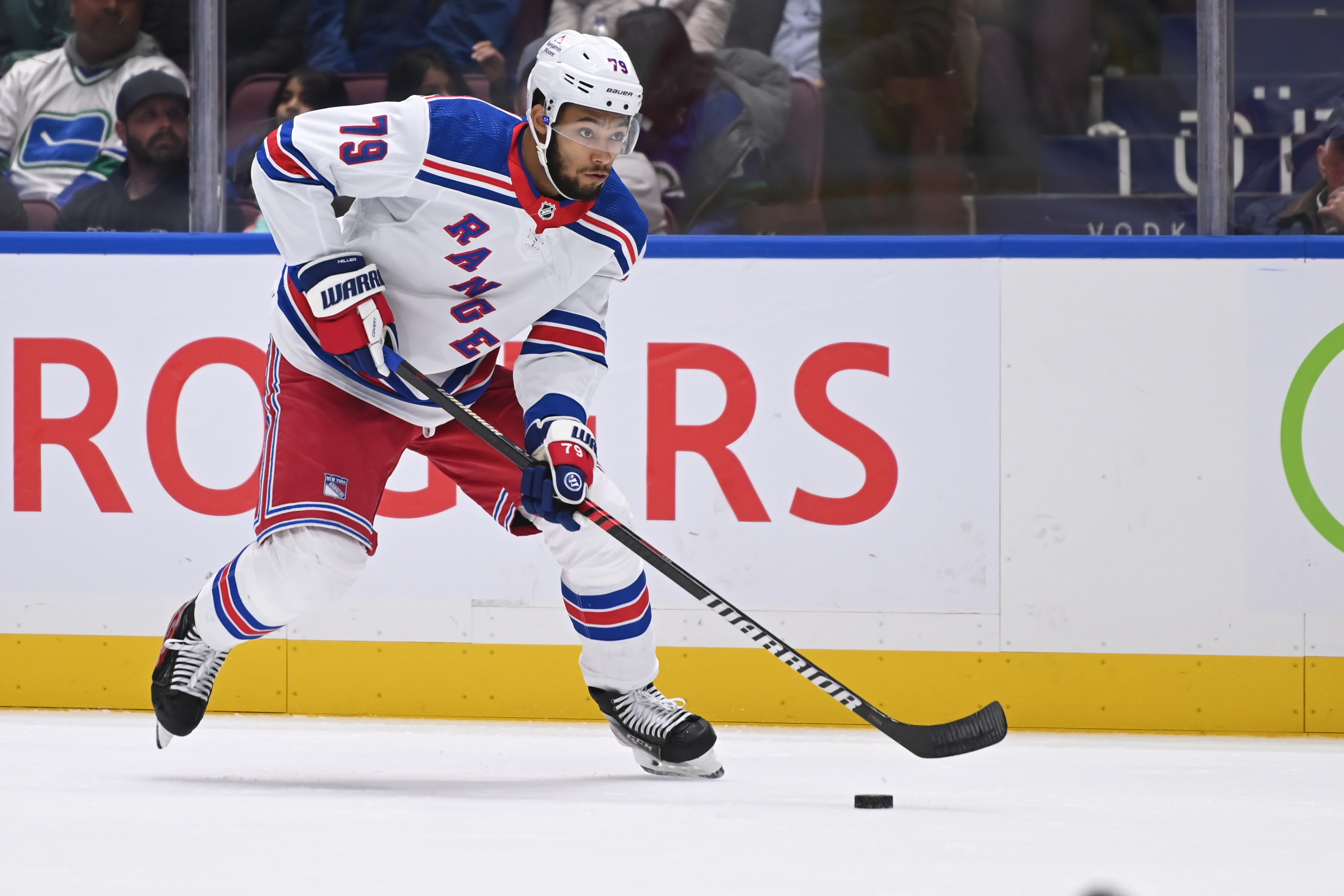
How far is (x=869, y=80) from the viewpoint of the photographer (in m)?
3.38

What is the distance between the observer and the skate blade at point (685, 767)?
2625 millimetres

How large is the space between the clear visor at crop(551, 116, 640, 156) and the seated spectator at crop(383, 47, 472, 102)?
1.11 m

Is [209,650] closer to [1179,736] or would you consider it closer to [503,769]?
[503,769]

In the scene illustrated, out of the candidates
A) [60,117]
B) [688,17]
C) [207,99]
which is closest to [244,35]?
[207,99]

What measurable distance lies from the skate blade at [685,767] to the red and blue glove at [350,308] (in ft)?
2.46

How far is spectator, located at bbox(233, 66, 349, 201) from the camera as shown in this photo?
136 inches

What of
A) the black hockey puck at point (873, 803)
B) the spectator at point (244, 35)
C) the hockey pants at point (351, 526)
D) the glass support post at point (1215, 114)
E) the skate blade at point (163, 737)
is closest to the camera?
the black hockey puck at point (873, 803)

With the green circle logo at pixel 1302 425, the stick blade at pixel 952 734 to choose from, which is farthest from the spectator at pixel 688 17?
the stick blade at pixel 952 734

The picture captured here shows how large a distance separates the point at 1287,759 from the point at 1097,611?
445 millimetres

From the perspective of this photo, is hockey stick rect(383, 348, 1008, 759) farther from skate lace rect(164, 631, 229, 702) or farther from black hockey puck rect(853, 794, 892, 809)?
skate lace rect(164, 631, 229, 702)

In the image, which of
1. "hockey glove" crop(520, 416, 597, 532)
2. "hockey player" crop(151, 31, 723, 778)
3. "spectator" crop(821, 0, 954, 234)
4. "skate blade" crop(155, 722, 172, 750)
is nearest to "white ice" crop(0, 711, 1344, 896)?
"skate blade" crop(155, 722, 172, 750)

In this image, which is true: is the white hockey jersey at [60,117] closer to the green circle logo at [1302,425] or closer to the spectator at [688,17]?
the spectator at [688,17]

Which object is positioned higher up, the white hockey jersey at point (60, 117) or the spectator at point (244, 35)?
the spectator at point (244, 35)

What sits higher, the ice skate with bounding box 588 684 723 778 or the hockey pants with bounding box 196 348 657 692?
the hockey pants with bounding box 196 348 657 692
